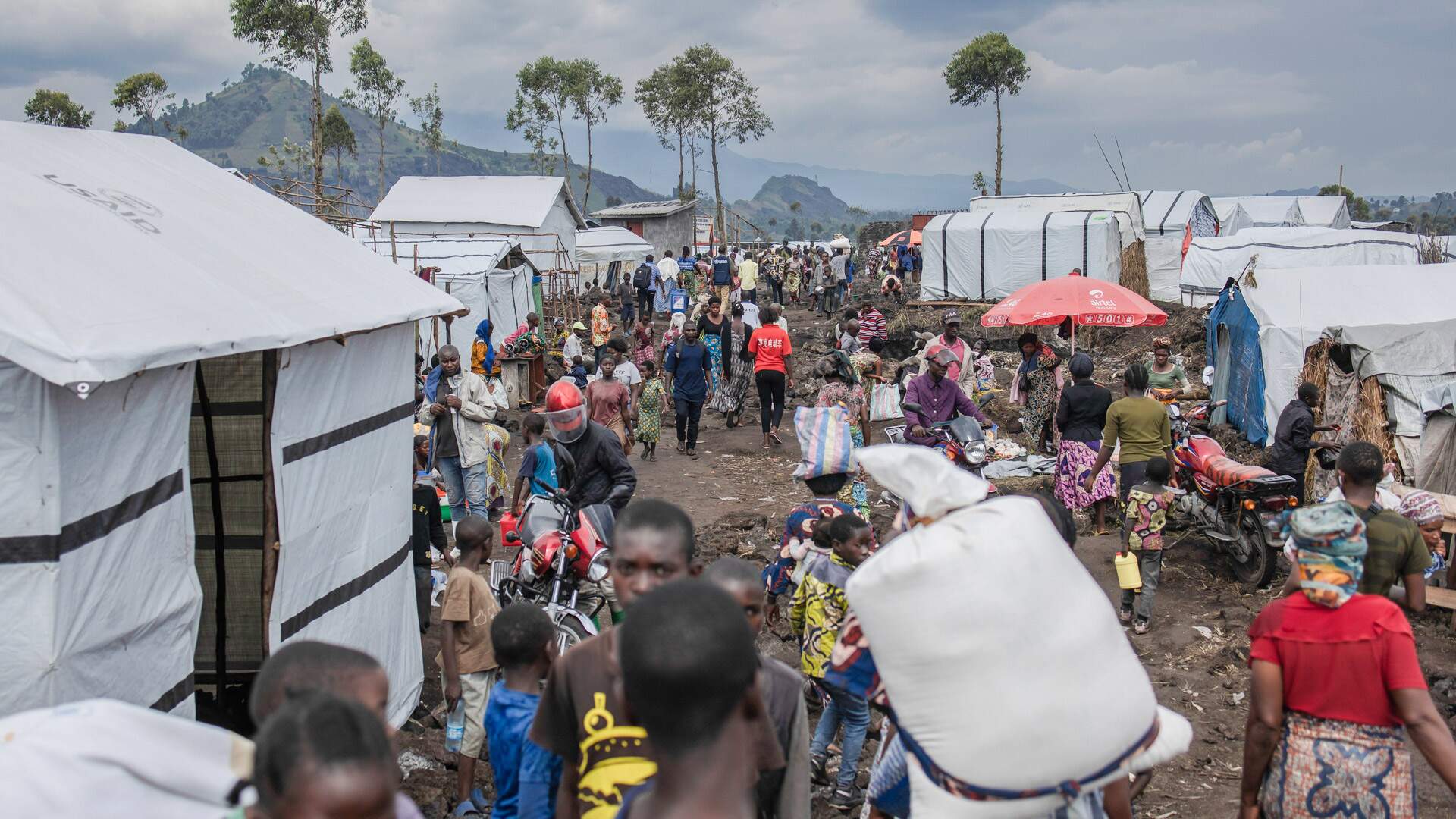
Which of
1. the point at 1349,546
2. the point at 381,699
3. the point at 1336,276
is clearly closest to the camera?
the point at 381,699

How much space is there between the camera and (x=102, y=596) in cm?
394

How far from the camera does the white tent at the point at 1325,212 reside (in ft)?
137

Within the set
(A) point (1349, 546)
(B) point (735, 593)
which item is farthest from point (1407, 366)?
(B) point (735, 593)

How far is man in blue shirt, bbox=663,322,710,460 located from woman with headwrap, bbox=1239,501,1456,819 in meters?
9.71

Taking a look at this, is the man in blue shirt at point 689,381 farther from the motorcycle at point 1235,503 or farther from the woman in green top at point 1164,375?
the motorcycle at point 1235,503

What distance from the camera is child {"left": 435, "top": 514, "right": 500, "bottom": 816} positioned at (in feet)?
16.5

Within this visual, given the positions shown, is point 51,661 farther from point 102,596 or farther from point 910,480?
point 910,480

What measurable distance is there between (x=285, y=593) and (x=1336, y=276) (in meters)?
11.8

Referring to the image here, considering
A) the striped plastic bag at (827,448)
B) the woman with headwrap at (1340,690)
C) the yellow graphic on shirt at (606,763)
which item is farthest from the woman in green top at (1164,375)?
the yellow graphic on shirt at (606,763)

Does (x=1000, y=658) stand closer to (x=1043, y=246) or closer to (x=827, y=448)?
(x=827, y=448)

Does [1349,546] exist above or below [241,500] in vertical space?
above

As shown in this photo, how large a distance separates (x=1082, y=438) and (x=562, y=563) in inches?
205

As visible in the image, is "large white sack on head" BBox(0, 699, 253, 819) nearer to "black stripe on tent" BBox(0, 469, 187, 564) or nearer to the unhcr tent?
"black stripe on tent" BBox(0, 469, 187, 564)

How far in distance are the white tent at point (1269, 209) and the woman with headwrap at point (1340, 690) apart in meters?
42.4
